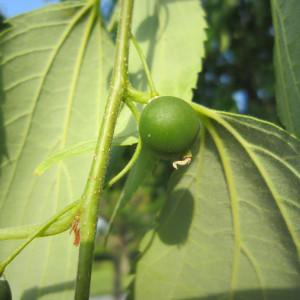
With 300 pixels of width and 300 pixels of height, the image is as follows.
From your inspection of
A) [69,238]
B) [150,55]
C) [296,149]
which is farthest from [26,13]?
[296,149]

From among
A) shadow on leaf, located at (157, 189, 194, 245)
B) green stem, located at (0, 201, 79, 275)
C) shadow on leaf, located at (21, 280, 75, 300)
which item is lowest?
shadow on leaf, located at (21, 280, 75, 300)

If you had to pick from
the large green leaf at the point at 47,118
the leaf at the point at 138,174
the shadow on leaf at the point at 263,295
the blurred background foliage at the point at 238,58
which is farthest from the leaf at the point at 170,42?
the blurred background foliage at the point at 238,58

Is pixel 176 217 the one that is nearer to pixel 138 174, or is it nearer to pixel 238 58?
pixel 138 174

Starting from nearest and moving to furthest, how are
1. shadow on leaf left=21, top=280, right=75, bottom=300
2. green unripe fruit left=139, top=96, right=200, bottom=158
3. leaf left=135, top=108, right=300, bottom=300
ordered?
green unripe fruit left=139, top=96, right=200, bottom=158, leaf left=135, top=108, right=300, bottom=300, shadow on leaf left=21, top=280, right=75, bottom=300

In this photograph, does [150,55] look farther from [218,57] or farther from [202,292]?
[218,57]

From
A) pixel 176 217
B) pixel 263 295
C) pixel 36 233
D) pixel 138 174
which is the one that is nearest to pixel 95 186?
pixel 36 233

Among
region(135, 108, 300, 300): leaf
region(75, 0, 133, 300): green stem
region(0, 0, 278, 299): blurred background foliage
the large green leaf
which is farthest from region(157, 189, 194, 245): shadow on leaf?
region(0, 0, 278, 299): blurred background foliage

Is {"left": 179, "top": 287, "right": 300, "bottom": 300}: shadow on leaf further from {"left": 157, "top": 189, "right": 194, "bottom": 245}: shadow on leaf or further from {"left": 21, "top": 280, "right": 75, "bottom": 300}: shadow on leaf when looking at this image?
{"left": 21, "top": 280, "right": 75, "bottom": 300}: shadow on leaf
